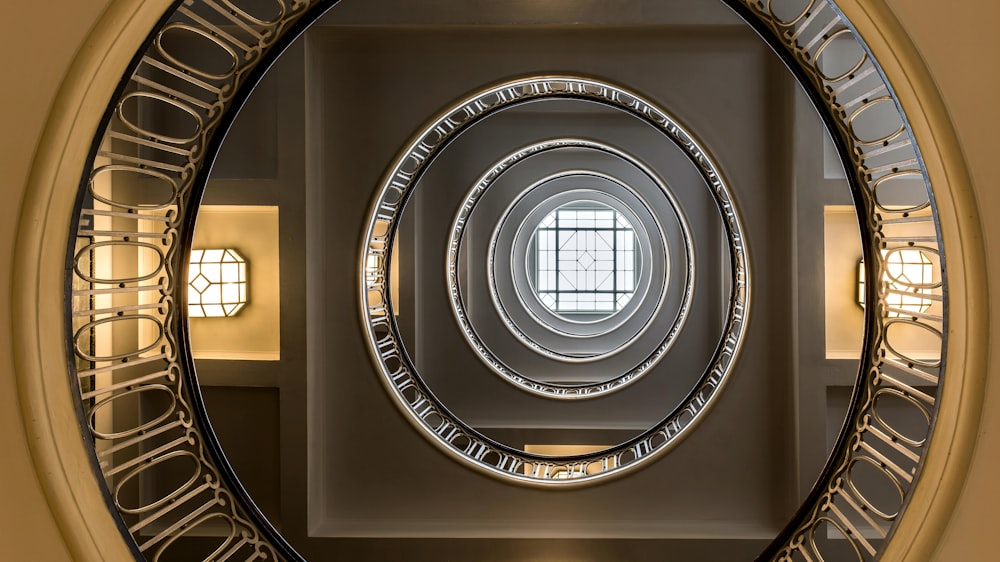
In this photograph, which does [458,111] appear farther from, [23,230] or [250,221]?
[23,230]

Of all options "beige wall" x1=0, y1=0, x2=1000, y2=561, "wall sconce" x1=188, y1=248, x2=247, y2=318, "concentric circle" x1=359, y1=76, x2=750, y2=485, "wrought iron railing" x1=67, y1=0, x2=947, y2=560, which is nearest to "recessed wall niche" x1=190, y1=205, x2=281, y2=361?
"wall sconce" x1=188, y1=248, x2=247, y2=318

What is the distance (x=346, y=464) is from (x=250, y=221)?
2.70 meters

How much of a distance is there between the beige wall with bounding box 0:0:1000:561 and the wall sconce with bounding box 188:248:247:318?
398cm

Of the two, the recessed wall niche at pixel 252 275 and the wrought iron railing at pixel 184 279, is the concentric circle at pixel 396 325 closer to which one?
the recessed wall niche at pixel 252 275

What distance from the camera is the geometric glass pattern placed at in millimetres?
13430

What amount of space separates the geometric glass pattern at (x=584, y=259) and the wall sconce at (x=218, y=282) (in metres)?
8.25

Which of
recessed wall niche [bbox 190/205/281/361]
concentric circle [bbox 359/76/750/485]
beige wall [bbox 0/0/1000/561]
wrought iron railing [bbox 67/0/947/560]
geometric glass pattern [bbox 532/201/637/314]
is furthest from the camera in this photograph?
geometric glass pattern [bbox 532/201/637/314]

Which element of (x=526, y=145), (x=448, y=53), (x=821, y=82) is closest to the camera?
(x=821, y=82)

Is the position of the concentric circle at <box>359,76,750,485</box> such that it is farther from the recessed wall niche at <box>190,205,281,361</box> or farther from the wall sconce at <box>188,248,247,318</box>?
the wall sconce at <box>188,248,247,318</box>

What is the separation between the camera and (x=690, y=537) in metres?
5.79

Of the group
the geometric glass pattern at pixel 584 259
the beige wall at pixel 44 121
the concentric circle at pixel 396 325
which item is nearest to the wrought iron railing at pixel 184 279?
the beige wall at pixel 44 121

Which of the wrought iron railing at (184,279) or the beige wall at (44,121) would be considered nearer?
the beige wall at (44,121)

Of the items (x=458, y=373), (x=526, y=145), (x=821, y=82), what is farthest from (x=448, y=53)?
(x=458, y=373)

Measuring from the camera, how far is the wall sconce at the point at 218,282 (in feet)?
18.9
